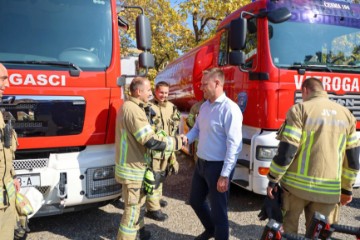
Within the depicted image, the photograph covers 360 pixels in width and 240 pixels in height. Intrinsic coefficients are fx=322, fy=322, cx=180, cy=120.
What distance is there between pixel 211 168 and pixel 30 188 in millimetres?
1726

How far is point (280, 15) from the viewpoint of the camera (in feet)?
12.1

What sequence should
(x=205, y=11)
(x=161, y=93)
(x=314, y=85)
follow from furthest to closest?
(x=205, y=11) < (x=161, y=93) < (x=314, y=85)

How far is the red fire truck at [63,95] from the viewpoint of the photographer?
3201 millimetres

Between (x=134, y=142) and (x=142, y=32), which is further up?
(x=142, y=32)

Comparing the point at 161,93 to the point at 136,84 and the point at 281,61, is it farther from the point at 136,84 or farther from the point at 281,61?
the point at 281,61

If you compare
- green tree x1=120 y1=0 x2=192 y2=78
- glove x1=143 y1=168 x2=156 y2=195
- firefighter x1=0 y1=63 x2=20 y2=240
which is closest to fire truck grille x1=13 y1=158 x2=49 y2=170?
firefighter x1=0 y1=63 x2=20 y2=240

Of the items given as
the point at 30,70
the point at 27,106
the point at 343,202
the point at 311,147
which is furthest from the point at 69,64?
the point at 343,202

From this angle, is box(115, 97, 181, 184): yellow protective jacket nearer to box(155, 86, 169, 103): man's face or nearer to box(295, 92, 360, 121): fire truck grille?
box(155, 86, 169, 103): man's face

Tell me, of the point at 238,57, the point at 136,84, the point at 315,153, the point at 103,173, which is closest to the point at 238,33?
the point at 238,57

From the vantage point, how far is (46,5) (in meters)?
3.40

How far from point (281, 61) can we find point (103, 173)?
96.1 inches

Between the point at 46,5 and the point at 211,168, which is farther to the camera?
the point at 46,5

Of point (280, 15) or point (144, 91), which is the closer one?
point (144, 91)

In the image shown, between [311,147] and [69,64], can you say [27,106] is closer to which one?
[69,64]
